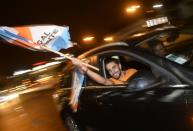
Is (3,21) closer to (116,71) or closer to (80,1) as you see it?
(80,1)

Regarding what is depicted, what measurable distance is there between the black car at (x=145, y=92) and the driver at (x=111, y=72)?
0.26ft

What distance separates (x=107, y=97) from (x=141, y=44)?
86cm

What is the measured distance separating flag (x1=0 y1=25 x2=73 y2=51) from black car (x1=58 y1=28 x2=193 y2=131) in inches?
24.4

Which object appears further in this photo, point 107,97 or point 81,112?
point 81,112

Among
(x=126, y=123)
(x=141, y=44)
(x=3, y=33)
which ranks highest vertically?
(x=3, y=33)

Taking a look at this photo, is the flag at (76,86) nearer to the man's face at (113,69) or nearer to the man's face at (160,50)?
the man's face at (113,69)

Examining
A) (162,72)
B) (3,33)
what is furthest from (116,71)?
(3,33)

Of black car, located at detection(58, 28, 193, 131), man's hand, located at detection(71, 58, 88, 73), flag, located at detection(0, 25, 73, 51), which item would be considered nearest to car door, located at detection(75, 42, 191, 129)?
black car, located at detection(58, 28, 193, 131)

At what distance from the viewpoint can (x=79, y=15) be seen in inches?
1800

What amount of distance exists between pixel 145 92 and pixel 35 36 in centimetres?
170

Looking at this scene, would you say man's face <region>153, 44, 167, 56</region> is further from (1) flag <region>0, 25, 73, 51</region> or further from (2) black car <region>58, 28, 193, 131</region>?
(1) flag <region>0, 25, 73, 51</region>

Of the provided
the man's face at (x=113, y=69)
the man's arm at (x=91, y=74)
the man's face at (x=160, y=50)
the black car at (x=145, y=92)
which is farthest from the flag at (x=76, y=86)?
the man's face at (x=160, y=50)

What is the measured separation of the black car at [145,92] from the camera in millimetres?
4426

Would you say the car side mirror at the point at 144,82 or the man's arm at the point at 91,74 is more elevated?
the man's arm at the point at 91,74
